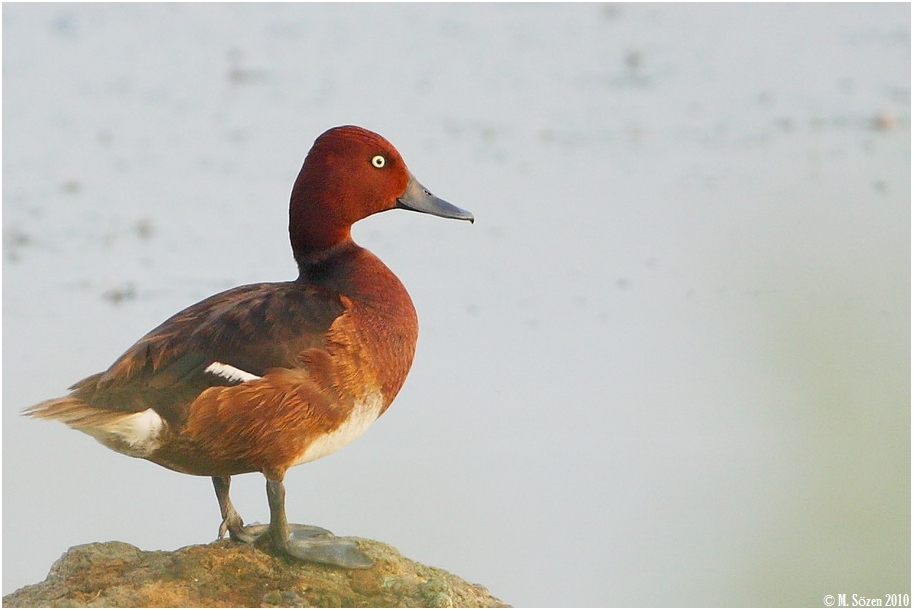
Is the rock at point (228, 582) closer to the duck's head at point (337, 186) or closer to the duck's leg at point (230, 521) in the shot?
the duck's leg at point (230, 521)

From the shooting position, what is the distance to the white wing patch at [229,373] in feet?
13.6

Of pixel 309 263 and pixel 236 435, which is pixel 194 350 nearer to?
pixel 236 435

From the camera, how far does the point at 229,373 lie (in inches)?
163

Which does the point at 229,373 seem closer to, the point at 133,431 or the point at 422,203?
the point at 133,431

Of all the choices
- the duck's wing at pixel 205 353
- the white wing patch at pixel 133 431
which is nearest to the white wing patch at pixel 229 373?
the duck's wing at pixel 205 353

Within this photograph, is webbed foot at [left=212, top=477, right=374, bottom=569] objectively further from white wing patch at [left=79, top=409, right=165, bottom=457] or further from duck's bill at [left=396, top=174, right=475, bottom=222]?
duck's bill at [left=396, top=174, right=475, bottom=222]

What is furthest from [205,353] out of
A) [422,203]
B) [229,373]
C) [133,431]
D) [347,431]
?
[422,203]

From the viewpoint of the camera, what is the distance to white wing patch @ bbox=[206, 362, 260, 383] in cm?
413

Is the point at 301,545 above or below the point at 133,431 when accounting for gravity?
below

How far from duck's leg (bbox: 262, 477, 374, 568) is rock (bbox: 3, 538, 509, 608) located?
3 centimetres

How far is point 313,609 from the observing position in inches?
156

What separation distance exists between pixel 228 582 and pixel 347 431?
559 millimetres

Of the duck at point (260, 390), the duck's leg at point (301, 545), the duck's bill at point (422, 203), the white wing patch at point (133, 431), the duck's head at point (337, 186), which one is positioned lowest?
the duck's leg at point (301, 545)

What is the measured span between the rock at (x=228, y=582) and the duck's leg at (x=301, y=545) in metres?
0.03
